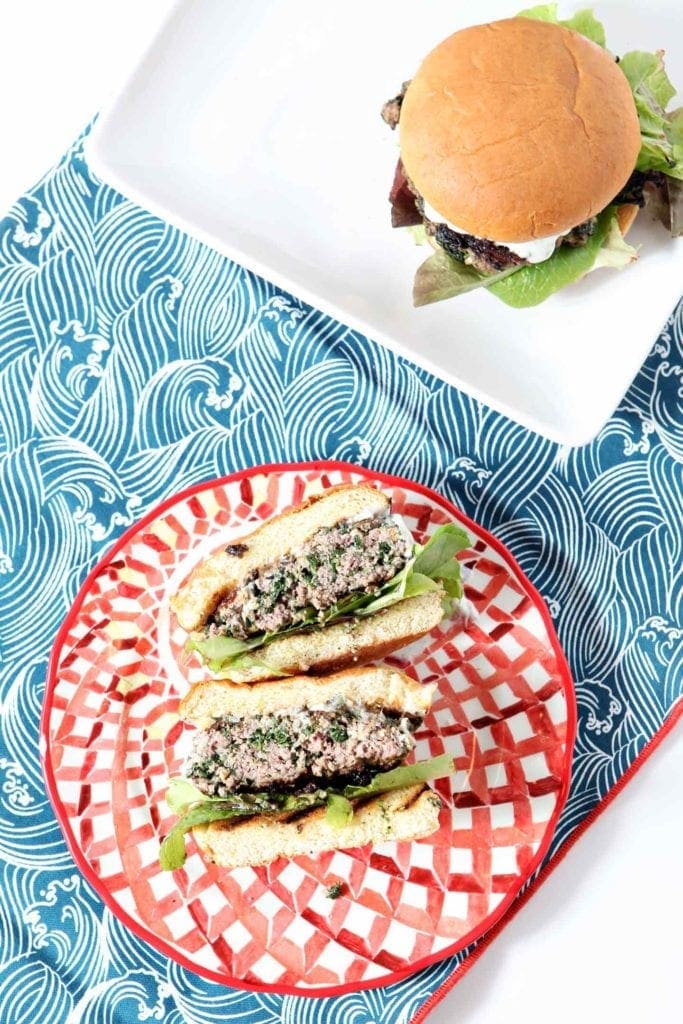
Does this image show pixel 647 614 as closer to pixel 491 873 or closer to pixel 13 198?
pixel 491 873

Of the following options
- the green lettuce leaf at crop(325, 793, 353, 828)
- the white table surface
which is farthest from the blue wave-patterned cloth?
the green lettuce leaf at crop(325, 793, 353, 828)

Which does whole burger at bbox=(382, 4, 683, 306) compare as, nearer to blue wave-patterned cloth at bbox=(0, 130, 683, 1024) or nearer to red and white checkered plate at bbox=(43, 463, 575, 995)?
blue wave-patterned cloth at bbox=(0, 130, 683, 1024)

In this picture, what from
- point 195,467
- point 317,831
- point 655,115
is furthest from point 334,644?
point 655,115

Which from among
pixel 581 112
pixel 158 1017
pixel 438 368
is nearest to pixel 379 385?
pixel 438 368

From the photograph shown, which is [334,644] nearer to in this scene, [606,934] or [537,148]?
[606,934]

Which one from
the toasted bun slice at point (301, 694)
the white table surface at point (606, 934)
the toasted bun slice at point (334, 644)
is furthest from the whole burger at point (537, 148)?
the white table surface at point (606, 934)

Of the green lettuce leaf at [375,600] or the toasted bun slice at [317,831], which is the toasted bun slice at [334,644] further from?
the toasted bun slice at [317,831]
